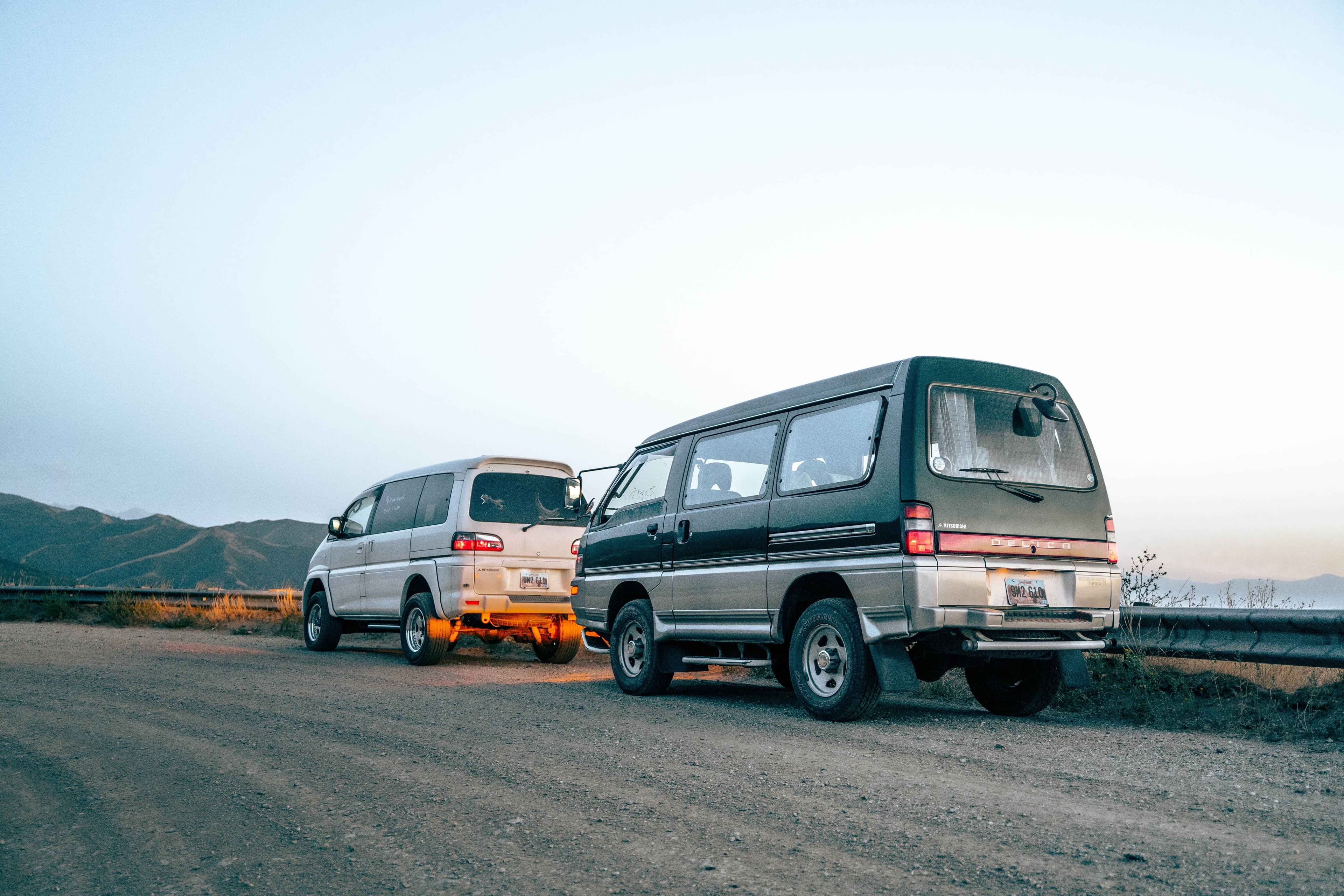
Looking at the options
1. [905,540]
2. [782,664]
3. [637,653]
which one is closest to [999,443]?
[905,540]

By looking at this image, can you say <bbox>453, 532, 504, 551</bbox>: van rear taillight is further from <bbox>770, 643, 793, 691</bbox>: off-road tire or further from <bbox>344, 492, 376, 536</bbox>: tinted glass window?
<bbox>770, 643, 793, 691</bbox>: off-road tire

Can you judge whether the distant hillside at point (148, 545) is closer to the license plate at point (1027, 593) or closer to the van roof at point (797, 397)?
the van roof at point (797, 397)

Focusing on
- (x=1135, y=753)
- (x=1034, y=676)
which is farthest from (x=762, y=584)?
(x=1135, y=753)

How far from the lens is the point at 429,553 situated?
10.9 meters

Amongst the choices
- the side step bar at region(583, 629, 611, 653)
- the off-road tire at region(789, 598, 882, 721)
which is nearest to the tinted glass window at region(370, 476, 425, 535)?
the side step bar at region(583, 629, 611, 653)

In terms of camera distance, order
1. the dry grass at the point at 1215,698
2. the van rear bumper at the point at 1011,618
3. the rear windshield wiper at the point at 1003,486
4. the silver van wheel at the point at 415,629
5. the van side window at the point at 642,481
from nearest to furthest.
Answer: the van rear bumper at the point at 1011,618 → the dry grass at the point at 1215,698 → the rear windshield wiper at the point at 1003,486 → the van side window at the point at 642,481 → the silver van wheel at the point at 415,629

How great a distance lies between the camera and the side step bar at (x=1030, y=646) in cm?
598

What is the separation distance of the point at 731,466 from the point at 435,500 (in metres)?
4.50

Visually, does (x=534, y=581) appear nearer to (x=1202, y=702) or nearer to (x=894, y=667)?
(x=894, y=667)

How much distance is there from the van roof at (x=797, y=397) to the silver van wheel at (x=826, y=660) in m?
1.65

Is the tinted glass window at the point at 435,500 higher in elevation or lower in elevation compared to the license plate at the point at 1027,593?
higher

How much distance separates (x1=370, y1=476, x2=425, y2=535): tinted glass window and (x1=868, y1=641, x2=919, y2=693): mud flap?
6.84m

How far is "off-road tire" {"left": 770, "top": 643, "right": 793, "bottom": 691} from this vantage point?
7.49 m

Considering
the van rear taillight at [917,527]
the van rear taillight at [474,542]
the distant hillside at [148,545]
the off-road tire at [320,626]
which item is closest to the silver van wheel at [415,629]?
the van rear taillight at [474,542]
